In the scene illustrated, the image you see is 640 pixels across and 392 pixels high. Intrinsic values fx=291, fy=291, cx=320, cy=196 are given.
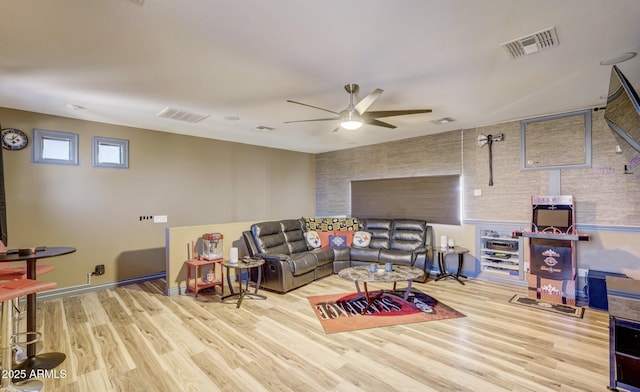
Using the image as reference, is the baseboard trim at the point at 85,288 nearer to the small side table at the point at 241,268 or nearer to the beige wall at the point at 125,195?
the beige wall at the point at 125,195

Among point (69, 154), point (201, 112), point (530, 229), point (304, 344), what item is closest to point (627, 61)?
point (530, 229)

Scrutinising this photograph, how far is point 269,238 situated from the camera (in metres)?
4.98

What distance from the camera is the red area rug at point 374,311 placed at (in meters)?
3.29

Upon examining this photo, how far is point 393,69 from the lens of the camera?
2.79 metres

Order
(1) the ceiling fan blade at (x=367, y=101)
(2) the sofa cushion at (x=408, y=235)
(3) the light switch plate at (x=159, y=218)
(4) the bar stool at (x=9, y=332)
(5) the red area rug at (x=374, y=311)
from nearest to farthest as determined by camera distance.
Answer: (4) the bar stool at (x=9, y=332), (1) the ceiling fan blade at (x=367, y=101), (5) the red area rug at (x=374, y=311), (3) the light switch plate at (x=159, y=218), (2) the sofa cushion at (x=408, y=235)

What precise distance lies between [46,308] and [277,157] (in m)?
4.73

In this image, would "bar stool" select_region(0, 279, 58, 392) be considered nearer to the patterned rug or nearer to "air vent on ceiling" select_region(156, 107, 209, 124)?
"air vent on ceiling" select_region(156, 107, 209, 124)

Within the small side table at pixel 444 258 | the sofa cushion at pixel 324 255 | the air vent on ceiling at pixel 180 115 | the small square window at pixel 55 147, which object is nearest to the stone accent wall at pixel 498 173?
the small side table at pixel 444 258

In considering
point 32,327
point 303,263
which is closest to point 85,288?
point 32,327

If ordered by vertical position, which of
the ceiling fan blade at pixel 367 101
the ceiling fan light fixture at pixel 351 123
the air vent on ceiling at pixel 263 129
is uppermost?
the air vent on ceiling at pixel 263 129

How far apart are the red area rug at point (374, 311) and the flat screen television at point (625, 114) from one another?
7.56ft

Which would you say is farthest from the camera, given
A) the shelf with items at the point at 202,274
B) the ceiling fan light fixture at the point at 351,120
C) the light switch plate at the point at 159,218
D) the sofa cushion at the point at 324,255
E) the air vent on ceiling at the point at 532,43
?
the light switch plate at the point at 159,218

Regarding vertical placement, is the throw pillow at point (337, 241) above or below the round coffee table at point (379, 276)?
above

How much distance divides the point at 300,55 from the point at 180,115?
254cm
